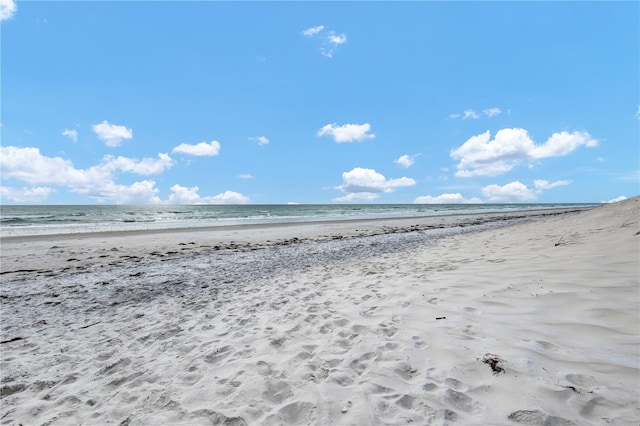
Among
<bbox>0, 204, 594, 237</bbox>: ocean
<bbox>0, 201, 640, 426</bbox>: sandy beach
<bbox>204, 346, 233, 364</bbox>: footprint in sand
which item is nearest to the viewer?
<bbox>0, 201, 640, 426</bbox>: sandy beach

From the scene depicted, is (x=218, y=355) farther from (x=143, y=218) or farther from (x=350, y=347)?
(x=143, y=218)

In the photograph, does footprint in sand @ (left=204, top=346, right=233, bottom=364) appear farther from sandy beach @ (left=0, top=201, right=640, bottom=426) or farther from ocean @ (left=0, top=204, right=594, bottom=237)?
ocean @ (left=0, top=204, right=594, bottom=237)

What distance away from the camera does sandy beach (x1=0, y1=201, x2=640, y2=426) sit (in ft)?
9.42

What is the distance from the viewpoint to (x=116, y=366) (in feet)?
13.5

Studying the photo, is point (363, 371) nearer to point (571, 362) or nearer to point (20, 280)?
point (571, 362)

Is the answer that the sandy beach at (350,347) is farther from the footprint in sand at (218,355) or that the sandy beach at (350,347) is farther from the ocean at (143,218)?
the ocean at (143,218)

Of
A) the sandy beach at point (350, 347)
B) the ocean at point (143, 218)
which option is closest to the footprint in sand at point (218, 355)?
the sandy beach at point (350, 347)

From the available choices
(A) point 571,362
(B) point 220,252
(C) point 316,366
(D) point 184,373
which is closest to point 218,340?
(D) point 184,373

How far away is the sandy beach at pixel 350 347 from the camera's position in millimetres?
2871

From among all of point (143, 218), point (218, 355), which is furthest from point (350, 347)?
point (143, 218)

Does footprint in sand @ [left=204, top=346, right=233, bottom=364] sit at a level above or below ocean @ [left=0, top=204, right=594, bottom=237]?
below

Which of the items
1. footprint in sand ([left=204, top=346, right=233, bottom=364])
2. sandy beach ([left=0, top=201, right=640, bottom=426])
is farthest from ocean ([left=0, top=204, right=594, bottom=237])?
footprint in sand ([left=204, top=346, right=233, bottom=364])

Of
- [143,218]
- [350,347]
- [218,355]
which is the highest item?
[143,218]

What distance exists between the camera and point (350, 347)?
4062 mm
